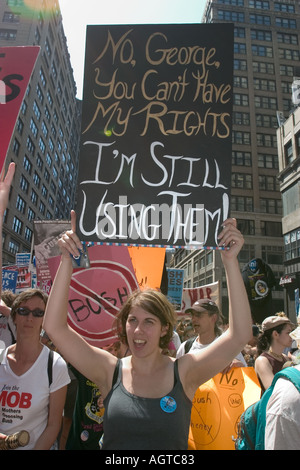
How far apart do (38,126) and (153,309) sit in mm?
55989

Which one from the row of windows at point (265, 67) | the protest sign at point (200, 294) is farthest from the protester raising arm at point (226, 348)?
the row of windows at point (265, 67)

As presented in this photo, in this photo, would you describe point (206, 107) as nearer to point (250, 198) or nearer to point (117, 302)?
point (117, 302)

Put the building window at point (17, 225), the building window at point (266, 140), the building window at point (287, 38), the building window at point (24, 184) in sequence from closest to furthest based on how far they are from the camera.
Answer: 1. the building window at point (17, 225)
2. the building window at point (24, 184)
3. the building window at point (266, 140)
4. the building window at point (287, 38)

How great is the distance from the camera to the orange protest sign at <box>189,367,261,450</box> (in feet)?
9.05

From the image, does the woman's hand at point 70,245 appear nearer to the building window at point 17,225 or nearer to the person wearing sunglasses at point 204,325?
the person wearing sunglasses at point 204,325

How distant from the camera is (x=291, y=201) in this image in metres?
34.1

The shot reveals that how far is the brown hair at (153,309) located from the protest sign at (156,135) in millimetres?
420

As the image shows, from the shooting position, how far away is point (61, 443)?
348 centimetres

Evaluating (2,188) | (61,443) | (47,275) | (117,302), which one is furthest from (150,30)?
(47,275)

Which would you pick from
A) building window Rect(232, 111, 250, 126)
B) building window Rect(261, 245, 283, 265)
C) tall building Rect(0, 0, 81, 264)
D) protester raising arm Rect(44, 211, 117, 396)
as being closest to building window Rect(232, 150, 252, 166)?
building window Rect(232, 111, 250, 126)

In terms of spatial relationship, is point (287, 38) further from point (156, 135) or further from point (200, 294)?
point (156, 135)

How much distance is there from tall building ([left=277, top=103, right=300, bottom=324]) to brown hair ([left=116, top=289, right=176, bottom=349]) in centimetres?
3331

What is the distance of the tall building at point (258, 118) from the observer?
4862 centimetres

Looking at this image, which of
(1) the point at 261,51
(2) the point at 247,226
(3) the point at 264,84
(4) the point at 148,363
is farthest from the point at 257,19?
(4) the point at 148,363
